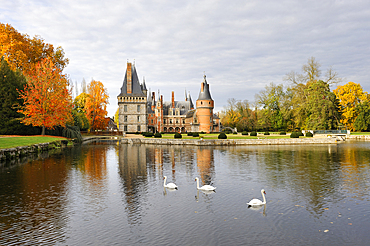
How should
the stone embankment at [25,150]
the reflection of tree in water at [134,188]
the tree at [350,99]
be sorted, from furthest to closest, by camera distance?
the tree at [350,99] → the stone embankment at [25,150] → the reflection of tree in water at [134,188]

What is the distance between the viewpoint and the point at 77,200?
10297 millimetres

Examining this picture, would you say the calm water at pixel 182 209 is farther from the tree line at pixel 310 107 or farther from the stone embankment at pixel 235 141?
the tree line at pixel 310 107

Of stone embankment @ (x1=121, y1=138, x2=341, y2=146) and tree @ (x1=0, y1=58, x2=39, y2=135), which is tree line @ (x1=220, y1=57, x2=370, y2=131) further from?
tree @ (x1=0, y1=58, x2=39, y2=135)

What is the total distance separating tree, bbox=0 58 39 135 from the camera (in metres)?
32.2

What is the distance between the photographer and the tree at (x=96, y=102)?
5768cm

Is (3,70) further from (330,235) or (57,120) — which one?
(330,235)

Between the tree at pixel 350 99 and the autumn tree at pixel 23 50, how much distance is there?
60384mm

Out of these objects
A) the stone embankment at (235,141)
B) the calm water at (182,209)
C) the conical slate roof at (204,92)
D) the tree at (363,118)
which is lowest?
the calm water at (182,209)

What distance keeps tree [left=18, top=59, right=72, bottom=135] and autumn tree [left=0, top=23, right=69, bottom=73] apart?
4612 mm

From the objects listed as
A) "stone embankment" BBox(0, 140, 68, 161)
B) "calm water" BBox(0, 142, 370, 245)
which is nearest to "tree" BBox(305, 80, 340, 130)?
"calm water" BBox(0, 142, 370, 245)

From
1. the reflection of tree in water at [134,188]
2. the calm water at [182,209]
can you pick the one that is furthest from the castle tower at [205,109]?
the calm water at [182,209]

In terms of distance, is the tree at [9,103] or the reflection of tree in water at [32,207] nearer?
the reflection of tree in water at [32,207]

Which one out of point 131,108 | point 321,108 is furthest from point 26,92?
point 321,108

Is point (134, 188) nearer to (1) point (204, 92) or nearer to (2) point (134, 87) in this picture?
(1) point (204, 92)
